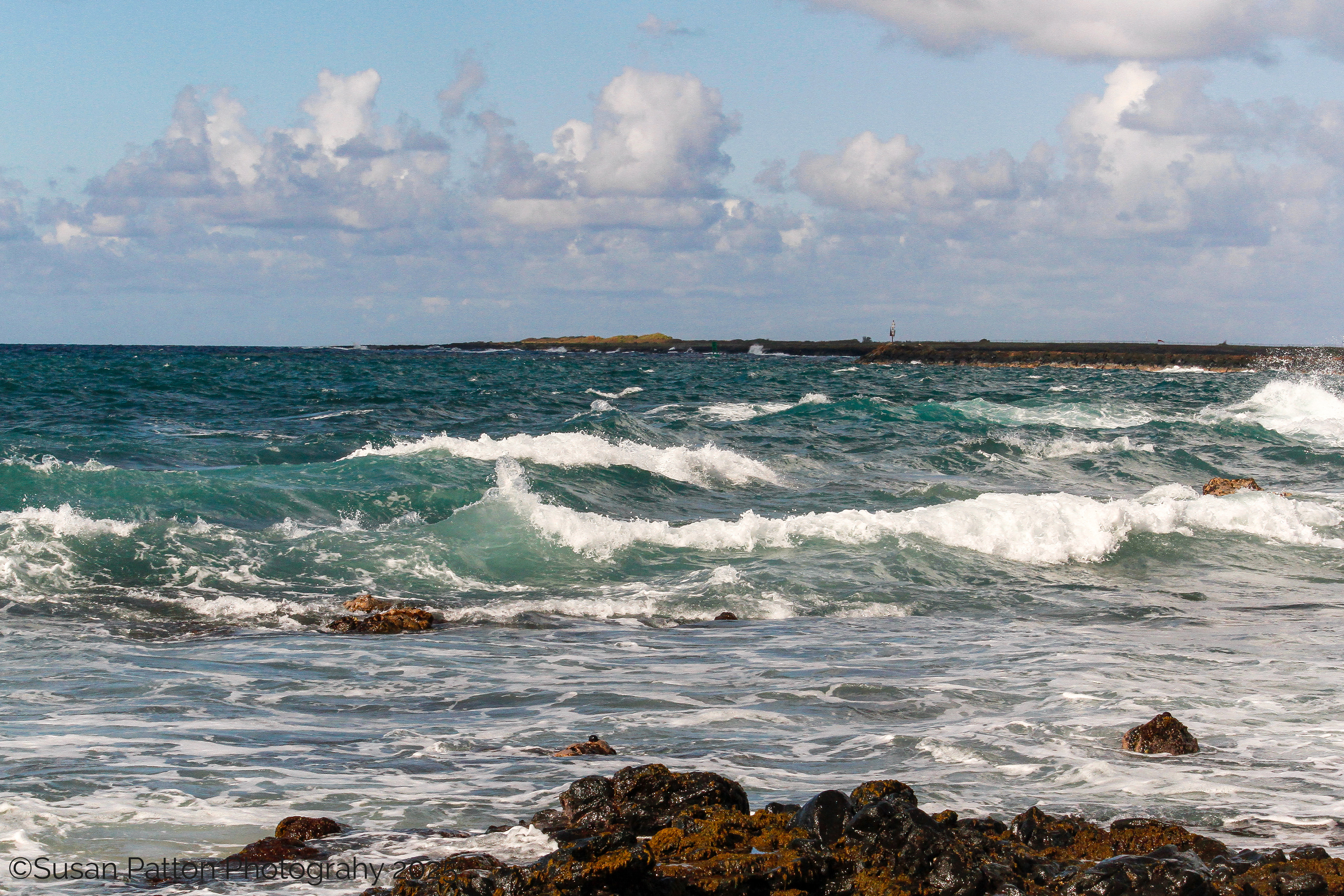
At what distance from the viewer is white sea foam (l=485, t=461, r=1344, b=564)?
42.9 feet

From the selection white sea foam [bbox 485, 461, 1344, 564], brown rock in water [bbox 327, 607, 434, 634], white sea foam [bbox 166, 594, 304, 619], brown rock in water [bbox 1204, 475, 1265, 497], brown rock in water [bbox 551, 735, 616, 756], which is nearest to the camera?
brown rock in water [bbox 551, 735, 616, 756]

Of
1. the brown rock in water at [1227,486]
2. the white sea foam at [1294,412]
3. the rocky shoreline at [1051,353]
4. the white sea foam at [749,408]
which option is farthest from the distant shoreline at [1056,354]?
the brown rock in water at [1227,486]

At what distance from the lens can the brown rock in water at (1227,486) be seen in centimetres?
1708

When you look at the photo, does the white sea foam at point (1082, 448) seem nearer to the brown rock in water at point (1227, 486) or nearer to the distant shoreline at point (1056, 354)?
the brown rock in water at point (1227, 486)

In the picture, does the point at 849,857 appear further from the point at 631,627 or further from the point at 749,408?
the point at 749,408

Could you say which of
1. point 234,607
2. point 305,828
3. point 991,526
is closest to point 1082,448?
point 991,526

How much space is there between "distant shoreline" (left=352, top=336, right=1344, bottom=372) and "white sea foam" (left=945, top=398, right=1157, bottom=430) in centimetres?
3737

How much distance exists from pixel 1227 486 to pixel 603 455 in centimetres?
1048

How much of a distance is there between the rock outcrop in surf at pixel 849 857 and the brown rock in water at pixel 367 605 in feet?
19.0

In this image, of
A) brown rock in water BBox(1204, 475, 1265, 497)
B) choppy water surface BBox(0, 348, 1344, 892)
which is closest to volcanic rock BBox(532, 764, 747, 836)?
choppy water surface BBox(0, 348, 1344, 892)

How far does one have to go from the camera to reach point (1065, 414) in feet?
115

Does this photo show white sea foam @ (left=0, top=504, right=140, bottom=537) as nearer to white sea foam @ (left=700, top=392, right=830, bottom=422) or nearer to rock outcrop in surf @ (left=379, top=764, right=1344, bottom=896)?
rock outcrop in surf @ (left=379, top=764, right=1344, bottom=896)

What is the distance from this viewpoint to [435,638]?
8.99m

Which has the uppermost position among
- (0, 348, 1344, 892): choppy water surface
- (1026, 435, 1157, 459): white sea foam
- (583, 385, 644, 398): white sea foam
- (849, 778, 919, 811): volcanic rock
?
(583, 385, 644, 398): white sea foam
